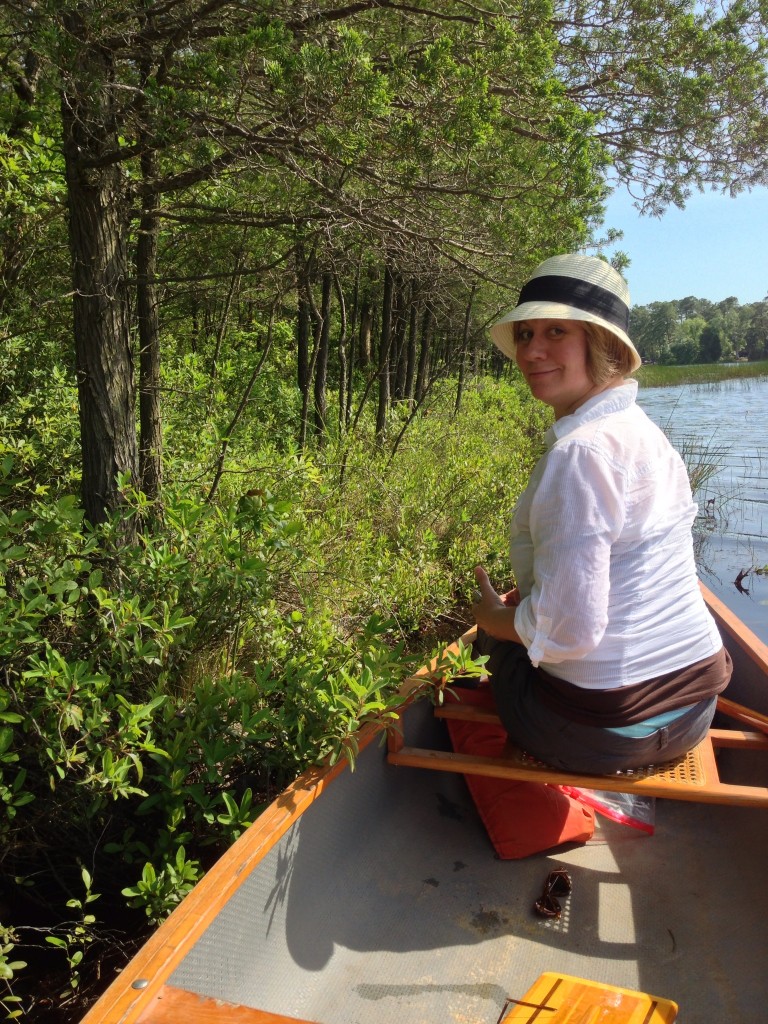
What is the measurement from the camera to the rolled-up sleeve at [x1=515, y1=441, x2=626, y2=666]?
2.00 m

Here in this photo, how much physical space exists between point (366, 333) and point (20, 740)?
48.7ft

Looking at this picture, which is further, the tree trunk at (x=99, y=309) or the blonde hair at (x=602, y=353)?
the tree trunk at (x=99, y=309)

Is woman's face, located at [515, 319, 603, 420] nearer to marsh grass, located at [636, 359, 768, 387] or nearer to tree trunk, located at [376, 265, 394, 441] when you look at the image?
tree trunk, located at [376, 265, 394, 441]

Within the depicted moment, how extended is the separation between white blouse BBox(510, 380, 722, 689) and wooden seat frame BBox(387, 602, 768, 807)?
1.22 ft

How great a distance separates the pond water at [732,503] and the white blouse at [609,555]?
597 cm

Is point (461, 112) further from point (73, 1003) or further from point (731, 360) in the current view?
point (731, 360)

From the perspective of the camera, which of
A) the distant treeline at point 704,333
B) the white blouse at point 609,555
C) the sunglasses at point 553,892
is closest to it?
the white blouse at point 609,555

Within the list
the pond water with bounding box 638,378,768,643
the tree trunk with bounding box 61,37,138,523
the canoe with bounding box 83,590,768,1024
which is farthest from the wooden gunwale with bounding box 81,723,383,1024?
the pond water with bounding box 638,378,768,643

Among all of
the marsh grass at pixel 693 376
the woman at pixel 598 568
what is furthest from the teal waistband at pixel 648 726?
the marsh grass at pixel 693 376

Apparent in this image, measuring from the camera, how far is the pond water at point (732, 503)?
916 cm

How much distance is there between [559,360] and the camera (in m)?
2.30

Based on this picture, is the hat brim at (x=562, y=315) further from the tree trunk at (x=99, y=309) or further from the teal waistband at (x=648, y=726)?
the tree trunk at (x=99, y=309)

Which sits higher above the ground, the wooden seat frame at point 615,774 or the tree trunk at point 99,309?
the tree trunk at point 99,309

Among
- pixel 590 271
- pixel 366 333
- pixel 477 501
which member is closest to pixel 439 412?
pixel 366 333
